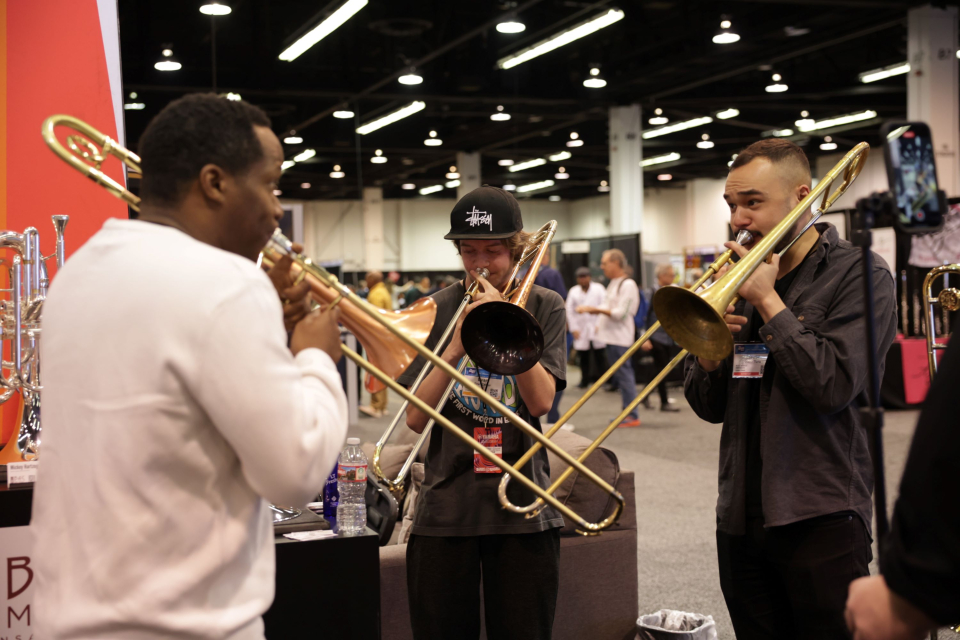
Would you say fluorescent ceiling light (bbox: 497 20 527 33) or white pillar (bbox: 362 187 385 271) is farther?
white pillar (bbox: 362 187 385 271)

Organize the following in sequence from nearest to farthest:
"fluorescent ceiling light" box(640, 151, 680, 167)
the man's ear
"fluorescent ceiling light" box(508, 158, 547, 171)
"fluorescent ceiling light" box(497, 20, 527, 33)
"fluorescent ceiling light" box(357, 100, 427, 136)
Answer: the man's ear → "fluorescent ceiling light" box(497, 20, 527, 33) → "fluorescent ceiling light" box(357, 100, 427, 136) → "fluorescent ceiling light" box(640, 151, 680, 167) → "fluorescent ceiling light" box(508, 158, 547, 171)

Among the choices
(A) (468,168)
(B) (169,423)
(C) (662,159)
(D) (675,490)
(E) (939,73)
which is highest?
(C) (662,159)

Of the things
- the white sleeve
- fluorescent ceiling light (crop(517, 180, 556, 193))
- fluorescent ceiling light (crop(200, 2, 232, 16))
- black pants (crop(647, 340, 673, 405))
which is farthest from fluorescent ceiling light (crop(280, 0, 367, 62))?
fluorescent ceiling light (crop(517, 180, 556, 193))

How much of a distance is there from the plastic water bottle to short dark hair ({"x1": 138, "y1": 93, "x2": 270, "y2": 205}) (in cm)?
131

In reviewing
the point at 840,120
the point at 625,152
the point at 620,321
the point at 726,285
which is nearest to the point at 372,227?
the point at 625,152

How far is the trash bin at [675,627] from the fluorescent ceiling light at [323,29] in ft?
26.2

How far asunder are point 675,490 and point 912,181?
515cm

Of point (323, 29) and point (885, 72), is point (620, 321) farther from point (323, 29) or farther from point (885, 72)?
point (885, 72)

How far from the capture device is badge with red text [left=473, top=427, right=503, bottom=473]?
7.36ft

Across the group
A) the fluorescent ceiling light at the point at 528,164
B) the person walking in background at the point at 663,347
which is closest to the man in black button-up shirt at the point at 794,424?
the person walking in background at the point at 663,347

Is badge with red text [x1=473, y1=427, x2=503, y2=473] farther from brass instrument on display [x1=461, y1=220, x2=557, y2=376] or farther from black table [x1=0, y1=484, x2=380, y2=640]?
black table [x1=0, y1=484, x2=380, y2=640]

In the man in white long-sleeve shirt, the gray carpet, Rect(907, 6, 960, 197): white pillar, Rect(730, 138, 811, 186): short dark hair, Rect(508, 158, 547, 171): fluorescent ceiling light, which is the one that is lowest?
the gray carpet

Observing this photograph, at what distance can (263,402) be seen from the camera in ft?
3.72

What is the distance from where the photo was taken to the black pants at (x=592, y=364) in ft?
37.8
